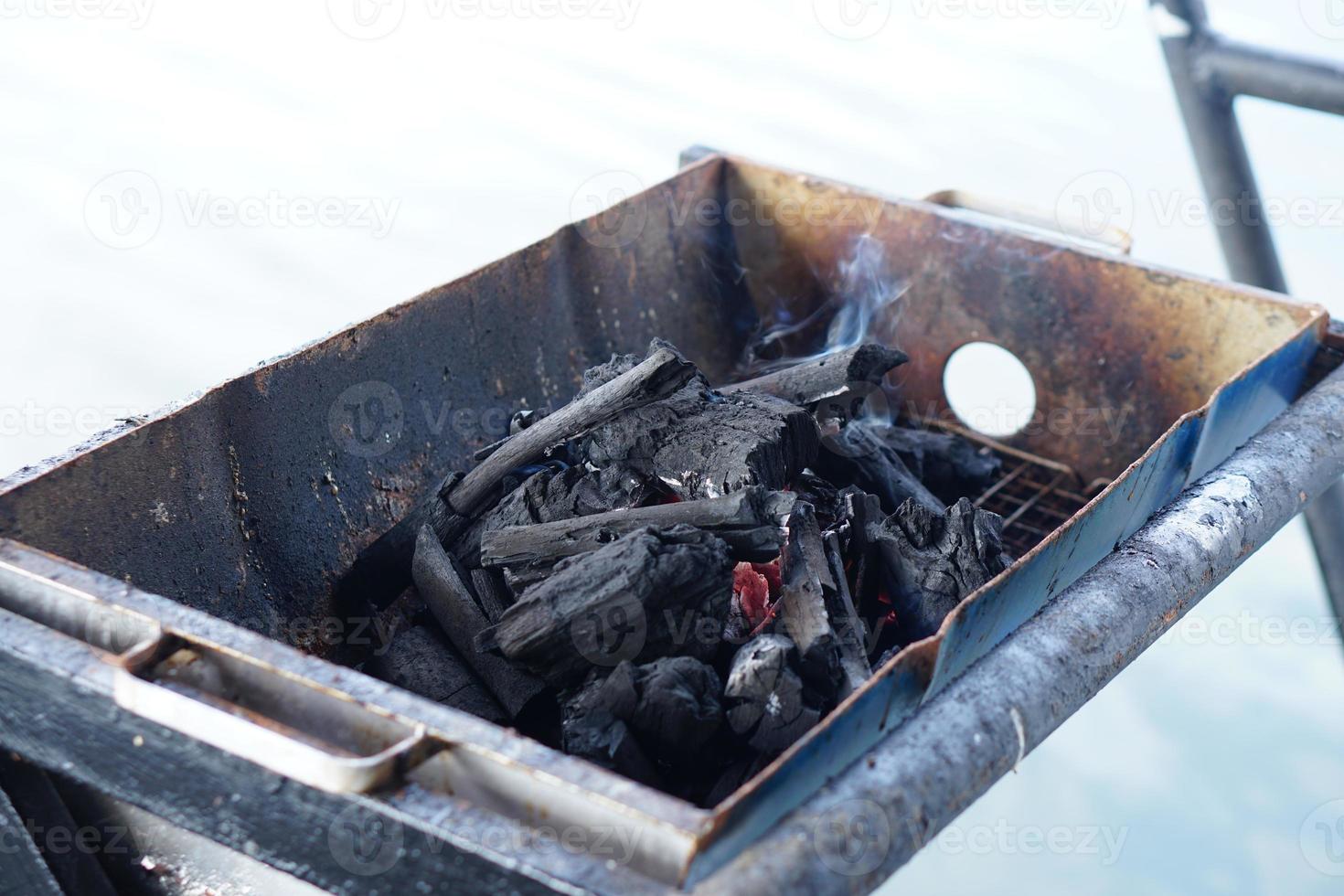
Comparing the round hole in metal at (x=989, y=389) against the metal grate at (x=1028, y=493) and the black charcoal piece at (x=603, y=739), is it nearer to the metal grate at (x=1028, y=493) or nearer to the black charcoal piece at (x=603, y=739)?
the metal grate at (x=1028, y=493)

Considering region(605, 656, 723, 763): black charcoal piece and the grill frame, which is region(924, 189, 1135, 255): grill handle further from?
region(605, 656, 723, 763): black charcoal piece

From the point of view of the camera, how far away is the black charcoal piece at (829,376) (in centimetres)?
269

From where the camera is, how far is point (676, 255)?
3453mm

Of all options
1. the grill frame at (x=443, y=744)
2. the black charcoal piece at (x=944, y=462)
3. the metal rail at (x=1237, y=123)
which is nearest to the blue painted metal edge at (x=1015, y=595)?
the grill frame at (x=443, y=744)

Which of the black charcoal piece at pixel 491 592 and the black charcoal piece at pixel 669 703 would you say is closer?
the black charcoal piece at pixel 669 703

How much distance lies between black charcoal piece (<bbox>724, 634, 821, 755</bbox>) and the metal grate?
4.05 feet

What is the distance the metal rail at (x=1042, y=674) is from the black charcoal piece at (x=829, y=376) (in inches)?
27.4

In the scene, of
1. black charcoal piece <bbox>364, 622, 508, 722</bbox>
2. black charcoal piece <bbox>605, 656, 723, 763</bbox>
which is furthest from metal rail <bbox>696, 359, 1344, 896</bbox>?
black charcoal piece <bbox>364, 622, 508, 722</bbox>

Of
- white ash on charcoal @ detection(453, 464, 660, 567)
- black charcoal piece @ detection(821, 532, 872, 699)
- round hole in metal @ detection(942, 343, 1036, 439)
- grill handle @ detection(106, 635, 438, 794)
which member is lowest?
round hole in metal @ detection(942, 343, 1036, 439)

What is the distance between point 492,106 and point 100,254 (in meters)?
2.02

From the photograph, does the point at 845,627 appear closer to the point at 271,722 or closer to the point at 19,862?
the point at 271,722

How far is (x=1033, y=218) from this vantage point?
135 inches

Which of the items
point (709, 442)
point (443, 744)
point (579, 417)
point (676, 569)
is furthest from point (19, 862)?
point (709, 442)

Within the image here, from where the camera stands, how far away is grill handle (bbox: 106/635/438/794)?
1370 mm
